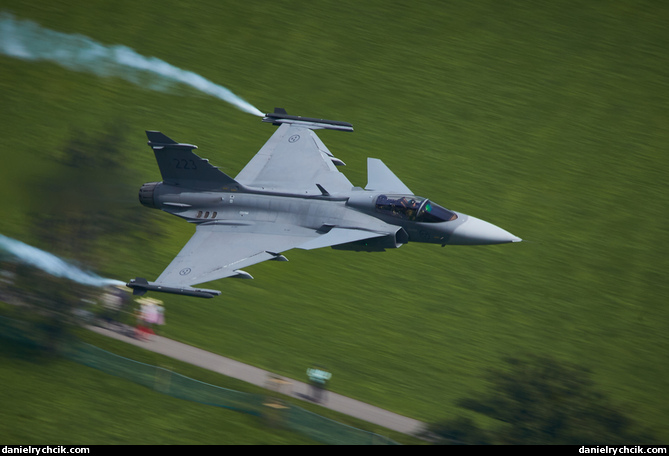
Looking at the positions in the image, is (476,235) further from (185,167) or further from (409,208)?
(185,167)

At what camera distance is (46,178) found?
3678 cm

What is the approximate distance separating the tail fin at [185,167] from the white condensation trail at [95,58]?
13.9 metres

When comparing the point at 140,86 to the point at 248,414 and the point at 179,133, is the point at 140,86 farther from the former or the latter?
the point at 248,414

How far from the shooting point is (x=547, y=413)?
29938mm

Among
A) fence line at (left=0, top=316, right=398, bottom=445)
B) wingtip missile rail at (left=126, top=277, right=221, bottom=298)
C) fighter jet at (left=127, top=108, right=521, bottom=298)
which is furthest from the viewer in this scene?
fighter jet at (left=127, top=108, right=521, bottom=298)

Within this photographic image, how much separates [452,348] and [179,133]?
18.8 m

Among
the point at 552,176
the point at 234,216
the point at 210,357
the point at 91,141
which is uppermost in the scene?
the point at 552,176

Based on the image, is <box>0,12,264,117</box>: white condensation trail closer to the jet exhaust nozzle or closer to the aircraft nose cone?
the jet exhaust nozzle

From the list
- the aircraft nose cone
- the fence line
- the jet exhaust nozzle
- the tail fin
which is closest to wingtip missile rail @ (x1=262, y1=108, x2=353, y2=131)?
the tail fin

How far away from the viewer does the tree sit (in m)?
29.8

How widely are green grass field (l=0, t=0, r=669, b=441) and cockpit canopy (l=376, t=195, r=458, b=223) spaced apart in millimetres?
5659
